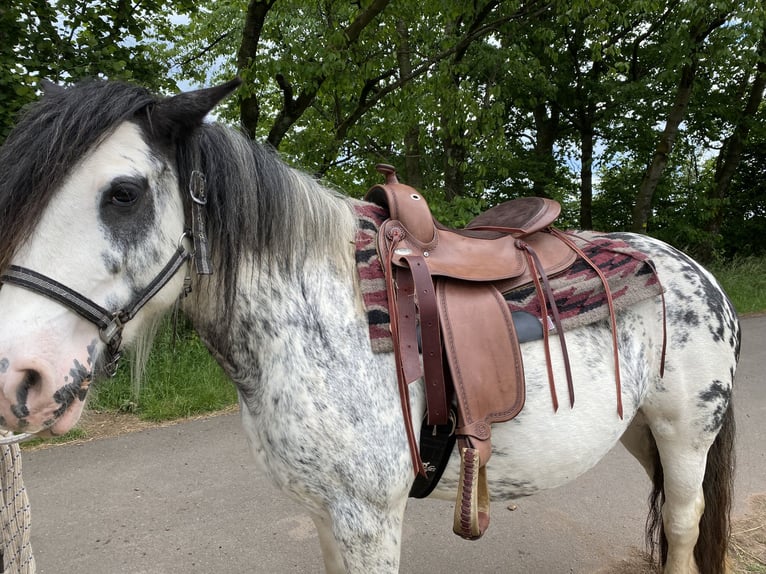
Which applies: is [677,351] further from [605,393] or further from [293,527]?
[293,527]

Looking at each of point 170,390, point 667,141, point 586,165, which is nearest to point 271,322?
point 170,390

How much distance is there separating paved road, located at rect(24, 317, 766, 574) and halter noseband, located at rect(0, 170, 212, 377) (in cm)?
181

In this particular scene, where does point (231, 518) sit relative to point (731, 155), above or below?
below

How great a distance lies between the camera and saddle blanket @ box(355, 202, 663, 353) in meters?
1.43

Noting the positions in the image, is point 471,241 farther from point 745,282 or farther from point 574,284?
point 745,282

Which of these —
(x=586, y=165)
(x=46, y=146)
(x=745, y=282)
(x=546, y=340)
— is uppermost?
(x=586, y=165)

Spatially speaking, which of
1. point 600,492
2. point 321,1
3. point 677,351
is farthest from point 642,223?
point 677,351

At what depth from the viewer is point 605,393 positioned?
1.70 meters

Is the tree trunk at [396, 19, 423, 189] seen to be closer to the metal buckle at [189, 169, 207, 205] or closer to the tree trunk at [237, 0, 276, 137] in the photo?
the tree trunk at [237, 0, 276, 137]

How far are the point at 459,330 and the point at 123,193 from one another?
927mm

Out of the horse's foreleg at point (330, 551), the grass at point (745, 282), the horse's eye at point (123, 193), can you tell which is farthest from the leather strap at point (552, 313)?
the grass at point (745, 282)

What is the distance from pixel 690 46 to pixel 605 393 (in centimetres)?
875

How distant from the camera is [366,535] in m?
1.38

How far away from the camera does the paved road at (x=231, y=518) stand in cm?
251
